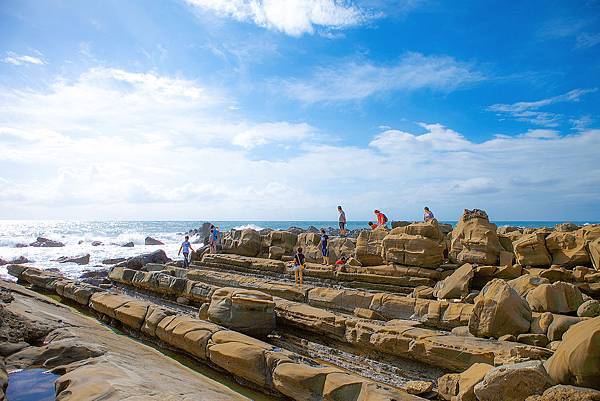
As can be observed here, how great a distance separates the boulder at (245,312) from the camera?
8.24 m

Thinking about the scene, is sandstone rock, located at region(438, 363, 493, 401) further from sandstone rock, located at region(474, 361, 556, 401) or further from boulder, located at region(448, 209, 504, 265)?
boulder, located at region(448, 209, 504, 265)

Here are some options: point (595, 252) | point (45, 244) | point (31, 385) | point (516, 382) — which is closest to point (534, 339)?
point (516, 382)

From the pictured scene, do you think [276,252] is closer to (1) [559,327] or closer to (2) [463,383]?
(1) [559,327]

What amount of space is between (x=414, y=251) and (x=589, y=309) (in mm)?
4852

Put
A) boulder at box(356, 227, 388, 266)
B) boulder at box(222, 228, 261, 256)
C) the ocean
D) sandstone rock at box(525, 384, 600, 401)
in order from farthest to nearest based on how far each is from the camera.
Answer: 1. the ocean
2. boulder at box(222, 228, 261, 256)
3. boulder at box(356, 227, 388, 266)
4. sandstone rock at box(525, 384, 600, 401)

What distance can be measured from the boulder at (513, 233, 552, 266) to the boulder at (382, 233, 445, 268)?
6.55ft

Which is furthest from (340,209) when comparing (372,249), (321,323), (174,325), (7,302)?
(7,302)

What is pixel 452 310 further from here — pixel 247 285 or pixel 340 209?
pixel 340 209

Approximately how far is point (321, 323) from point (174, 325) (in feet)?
10.1

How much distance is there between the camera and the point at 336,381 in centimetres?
516

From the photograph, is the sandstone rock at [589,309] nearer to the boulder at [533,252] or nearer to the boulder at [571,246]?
the boulder at [571,246]

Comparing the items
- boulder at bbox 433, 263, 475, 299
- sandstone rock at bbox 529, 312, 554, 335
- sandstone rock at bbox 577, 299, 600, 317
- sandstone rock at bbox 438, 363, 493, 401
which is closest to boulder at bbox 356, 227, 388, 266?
boulder at bbox 433, 263, 475, 299

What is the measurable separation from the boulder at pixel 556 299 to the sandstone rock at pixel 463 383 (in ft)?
9.31

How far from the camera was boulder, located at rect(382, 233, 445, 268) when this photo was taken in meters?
11.0
